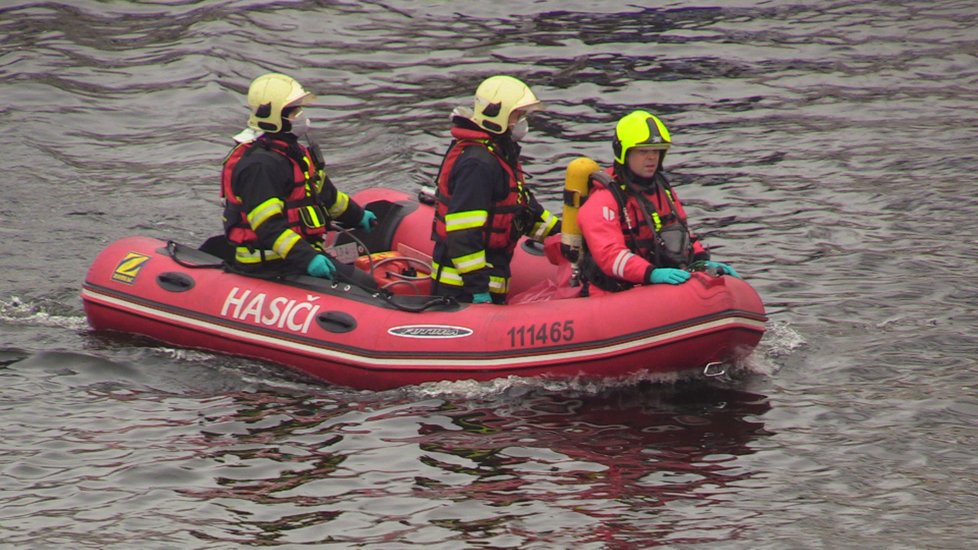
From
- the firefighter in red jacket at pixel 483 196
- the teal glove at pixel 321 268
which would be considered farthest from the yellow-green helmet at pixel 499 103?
the teal glove at pixel 321 268

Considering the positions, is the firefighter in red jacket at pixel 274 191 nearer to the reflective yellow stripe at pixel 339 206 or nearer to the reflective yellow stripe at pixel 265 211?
the reflective yellow stripe at pixel 265 211

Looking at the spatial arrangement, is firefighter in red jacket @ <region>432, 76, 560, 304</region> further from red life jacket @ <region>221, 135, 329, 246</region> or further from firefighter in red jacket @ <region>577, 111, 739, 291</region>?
red life jacket @ <region>221, 135, 329, 246</region>

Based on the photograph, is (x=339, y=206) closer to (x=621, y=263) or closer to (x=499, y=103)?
(x=499, y=103)

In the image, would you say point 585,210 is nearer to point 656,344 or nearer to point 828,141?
point 656,344

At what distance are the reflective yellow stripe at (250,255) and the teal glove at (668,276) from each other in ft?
8.64

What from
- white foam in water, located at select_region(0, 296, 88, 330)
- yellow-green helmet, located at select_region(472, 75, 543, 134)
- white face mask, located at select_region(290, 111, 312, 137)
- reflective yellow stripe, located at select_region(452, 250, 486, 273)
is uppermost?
yellow-green helmet, located at select_region(472, 75, 543, 134)

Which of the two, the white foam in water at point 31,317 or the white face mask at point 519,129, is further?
the white foam in water at point 31,317

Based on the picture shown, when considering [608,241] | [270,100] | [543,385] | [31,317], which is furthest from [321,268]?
[31,317]

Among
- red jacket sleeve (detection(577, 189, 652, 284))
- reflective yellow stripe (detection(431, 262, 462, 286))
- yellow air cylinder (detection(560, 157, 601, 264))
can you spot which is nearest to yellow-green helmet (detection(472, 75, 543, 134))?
yellow air cylinder (detection(560, 157, 601, 264))

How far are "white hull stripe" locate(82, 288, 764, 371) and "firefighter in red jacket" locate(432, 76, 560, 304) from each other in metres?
0.59

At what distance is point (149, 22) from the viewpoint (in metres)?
19.5

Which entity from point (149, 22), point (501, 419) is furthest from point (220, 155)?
point (501, 419)

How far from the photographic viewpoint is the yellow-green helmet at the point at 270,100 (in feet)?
30.5

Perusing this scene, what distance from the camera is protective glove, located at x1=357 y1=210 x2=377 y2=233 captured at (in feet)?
35.2
